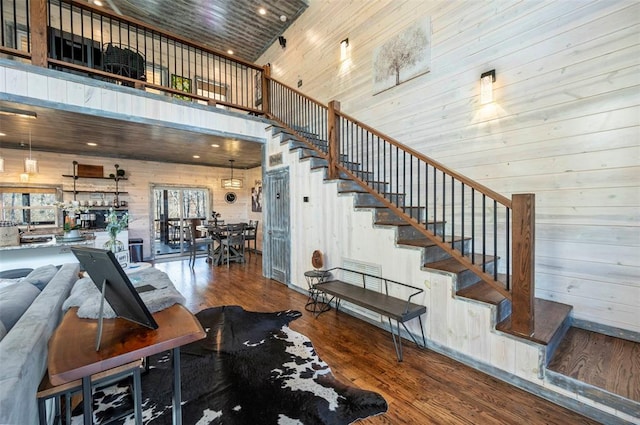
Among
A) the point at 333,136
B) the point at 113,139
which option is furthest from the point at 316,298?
the point at 113,139

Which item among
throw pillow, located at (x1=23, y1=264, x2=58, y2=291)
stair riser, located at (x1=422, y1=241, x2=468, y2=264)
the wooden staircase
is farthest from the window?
stair riser, located at (x1=422, y1=241, x2=468, y2=264)

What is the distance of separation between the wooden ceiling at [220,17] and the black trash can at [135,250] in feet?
17.9

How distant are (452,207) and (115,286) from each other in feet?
8.35

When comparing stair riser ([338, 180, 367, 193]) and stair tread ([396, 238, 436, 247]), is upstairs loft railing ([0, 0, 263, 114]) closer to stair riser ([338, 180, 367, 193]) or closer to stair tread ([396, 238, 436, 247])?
stair riser ([338, 180, 367, 193])

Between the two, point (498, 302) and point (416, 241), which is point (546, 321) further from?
point (416, 241)

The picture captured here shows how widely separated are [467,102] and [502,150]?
2.53ft

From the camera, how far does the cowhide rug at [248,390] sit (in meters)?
1.81

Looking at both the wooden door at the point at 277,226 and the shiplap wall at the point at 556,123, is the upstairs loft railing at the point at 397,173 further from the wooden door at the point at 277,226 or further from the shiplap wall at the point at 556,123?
the wooden door at the point at 277,226

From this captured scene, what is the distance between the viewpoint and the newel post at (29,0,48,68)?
10.6ft

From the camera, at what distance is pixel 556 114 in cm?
273

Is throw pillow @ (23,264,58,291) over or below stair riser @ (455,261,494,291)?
over

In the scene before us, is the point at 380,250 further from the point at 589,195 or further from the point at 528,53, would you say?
the point at 528,53

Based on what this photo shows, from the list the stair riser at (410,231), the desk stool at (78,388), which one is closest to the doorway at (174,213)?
the stair riser at (410,231)

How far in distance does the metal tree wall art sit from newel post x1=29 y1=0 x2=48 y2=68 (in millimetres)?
4505
